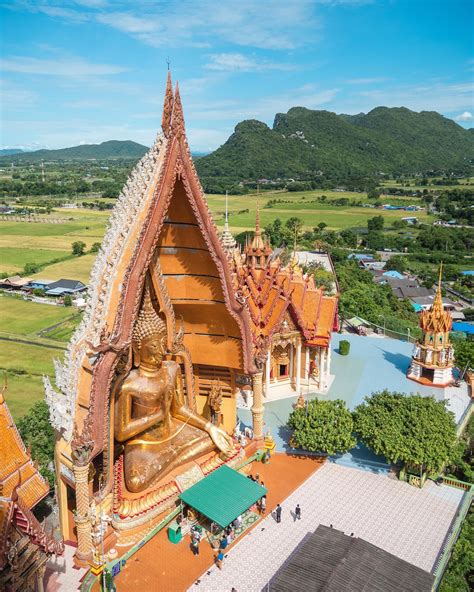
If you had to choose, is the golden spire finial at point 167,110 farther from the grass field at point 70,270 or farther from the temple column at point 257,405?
the grass field at point 70,270

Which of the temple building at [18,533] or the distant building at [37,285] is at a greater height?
the temple building at [18,533]

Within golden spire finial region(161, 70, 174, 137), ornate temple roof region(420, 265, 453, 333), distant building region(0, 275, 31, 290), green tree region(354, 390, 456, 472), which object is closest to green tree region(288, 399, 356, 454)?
green tree region(354, 390, 456, 472)

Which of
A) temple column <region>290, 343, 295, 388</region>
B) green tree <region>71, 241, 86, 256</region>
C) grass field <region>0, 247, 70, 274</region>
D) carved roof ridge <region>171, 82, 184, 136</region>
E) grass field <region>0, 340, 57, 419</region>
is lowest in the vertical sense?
grass field <region>0, 340, 57, 419</region>

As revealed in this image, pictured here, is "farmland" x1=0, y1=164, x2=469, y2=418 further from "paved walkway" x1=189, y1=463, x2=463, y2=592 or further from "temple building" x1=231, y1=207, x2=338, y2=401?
"paved walkway" x1=189, y1=463, x2=463, y2=592

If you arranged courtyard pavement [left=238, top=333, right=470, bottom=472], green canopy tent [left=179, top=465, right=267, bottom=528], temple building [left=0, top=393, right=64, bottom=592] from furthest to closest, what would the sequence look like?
1. courtyard pavement [left=238, top=333, right=470, bottom=472]
2. green canopy tent [left=179, top=465, right=267, bottom=528]
3. temple building [left=0, top=393, right=64, bottom=592]

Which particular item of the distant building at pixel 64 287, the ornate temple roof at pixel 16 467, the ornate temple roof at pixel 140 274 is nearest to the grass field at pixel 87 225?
the distant building at pixel 64 287

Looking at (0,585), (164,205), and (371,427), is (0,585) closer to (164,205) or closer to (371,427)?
(164,205)

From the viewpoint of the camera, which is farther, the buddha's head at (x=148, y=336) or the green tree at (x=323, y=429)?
the green tree at (x=323, y=429)
